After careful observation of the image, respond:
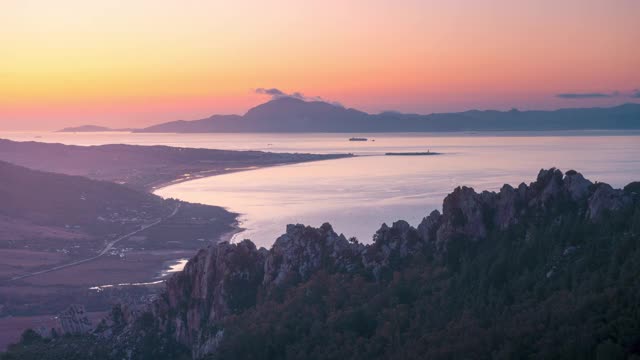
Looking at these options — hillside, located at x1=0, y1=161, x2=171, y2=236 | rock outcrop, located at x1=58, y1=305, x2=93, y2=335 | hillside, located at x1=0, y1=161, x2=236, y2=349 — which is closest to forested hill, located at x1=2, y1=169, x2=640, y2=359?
rock outcrop, located at x1=58, y1=305, x2=93, y2=335

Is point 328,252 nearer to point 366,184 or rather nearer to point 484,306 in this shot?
point 484,306

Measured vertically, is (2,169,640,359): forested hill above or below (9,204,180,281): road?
above

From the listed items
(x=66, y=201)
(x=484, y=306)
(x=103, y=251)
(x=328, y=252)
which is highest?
(x=328, y=252)

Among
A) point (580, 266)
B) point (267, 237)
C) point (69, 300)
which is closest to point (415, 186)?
point (267, 237)

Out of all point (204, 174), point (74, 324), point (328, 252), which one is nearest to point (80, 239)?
point (74, 324)

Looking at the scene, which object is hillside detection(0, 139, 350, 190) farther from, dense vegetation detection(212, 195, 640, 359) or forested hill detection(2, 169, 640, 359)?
dense vegetation detection(212, 195, 640, 359)

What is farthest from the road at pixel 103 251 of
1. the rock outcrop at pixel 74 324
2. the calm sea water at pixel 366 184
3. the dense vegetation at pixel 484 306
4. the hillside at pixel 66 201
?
the dense vegetation at pixel 484 306
